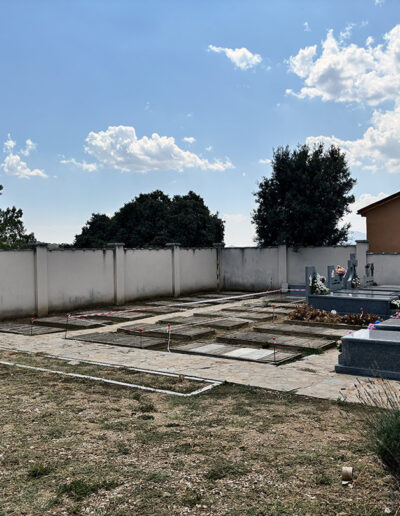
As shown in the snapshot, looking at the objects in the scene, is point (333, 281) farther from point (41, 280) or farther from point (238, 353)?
point (41, 280)

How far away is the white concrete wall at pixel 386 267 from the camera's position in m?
21.8

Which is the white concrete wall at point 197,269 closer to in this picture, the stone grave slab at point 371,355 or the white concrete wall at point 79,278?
the white concrete wall at point 79,278

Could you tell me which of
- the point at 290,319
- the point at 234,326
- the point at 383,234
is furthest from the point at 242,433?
the point at 383,234

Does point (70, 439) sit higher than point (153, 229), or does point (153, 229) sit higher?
point (153, 229)

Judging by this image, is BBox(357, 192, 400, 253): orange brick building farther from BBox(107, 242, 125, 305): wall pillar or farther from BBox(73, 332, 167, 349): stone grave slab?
BBox(73, 332, 167, 349): stone grave slab

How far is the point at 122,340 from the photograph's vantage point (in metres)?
11.9

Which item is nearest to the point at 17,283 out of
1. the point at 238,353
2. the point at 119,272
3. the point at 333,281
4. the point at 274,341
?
the point at 119,272

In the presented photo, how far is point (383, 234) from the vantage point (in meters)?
26.2

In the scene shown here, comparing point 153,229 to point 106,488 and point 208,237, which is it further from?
point 106,488

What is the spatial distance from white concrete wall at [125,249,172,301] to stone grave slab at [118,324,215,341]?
25.2ft

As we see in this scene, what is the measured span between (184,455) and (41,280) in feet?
45.1

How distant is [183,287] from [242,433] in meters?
18.5

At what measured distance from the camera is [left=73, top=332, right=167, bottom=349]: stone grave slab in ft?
37.2

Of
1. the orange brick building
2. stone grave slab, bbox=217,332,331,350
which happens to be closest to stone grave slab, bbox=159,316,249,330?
stone grave slab, bbox=217,332,331,350
